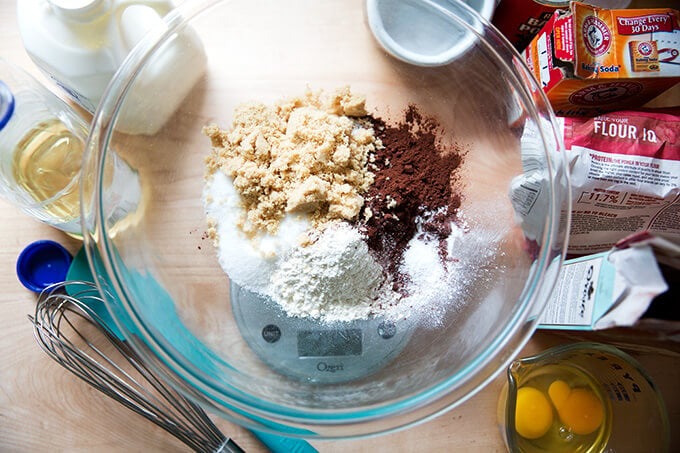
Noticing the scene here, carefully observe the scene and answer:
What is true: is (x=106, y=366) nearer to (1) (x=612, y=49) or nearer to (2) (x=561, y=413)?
(2) (x=561, y=413)

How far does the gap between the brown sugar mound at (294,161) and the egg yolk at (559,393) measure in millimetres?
468

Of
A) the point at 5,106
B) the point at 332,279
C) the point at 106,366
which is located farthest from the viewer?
the point at 106,366

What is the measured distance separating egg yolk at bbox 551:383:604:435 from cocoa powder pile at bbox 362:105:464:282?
330 millimetres

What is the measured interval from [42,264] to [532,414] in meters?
0.94

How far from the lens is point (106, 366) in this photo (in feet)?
3.03

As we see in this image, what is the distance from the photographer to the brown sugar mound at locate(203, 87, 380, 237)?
32.7 inches

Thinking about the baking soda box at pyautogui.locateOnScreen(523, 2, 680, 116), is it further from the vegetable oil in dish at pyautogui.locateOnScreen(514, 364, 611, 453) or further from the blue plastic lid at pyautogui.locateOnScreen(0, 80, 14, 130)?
the blue plastic lid at pyautogui.locateOnScreen(0, 80, 14, 130)

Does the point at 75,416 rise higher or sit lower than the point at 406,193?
lower

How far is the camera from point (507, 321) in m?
0.76

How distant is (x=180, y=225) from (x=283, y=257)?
0.20 meters

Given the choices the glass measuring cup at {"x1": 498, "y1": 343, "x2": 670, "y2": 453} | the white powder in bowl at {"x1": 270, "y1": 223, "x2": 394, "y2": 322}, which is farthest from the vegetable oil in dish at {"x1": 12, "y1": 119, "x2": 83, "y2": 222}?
the glass measuring cup at {"x1": 498, "y1": 343, "x2": 670, "y2": 453}

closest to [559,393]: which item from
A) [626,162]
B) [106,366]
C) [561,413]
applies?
[561,413]

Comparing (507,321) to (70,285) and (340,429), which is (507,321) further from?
(70,285)

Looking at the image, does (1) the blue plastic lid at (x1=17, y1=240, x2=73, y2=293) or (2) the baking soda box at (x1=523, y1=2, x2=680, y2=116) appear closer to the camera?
(2) the baking soda box at (x1=523, y1=2, x2=680, y2=116)
